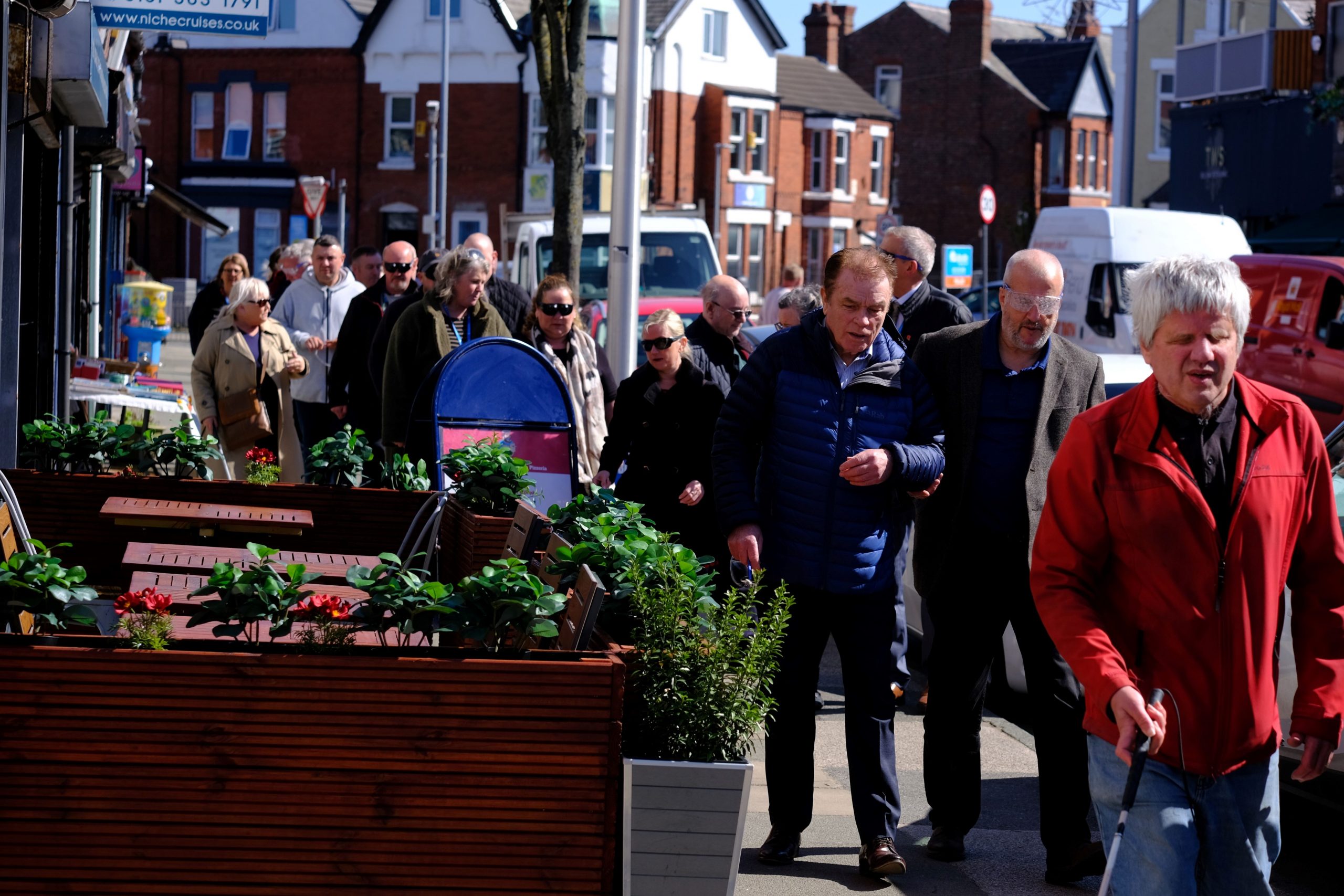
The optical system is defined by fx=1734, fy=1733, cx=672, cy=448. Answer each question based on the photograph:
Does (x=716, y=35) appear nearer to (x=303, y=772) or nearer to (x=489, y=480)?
(x=489, y=480)

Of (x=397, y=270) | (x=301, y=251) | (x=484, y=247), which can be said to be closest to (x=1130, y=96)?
(x=301, y=251)

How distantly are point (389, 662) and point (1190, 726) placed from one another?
65.7 inches

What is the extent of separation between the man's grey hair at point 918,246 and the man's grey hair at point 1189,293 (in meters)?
4.64

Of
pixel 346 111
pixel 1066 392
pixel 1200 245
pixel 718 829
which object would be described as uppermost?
pixel 346 111

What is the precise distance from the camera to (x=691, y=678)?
13.6 ft

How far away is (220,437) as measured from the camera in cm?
1028

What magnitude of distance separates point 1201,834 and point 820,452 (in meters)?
2.15

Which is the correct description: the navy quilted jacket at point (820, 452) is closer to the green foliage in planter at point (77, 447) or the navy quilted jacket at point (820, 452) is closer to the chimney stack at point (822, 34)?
the green foliage in planter at point (77, 447)

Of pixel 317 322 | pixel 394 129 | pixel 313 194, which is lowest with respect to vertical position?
pixel 317 322

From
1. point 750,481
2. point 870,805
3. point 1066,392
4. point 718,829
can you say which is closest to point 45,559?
point 718,829

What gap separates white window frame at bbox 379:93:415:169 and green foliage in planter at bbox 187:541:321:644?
48545mm

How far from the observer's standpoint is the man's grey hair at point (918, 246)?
8.38 m

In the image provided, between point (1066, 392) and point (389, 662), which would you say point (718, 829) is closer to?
point (389, 662)

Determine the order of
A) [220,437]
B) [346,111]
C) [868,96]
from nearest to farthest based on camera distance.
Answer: [220,437] → [346,111] → [868,96]
